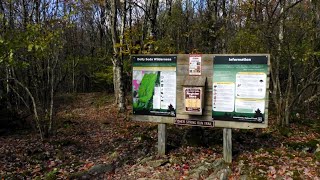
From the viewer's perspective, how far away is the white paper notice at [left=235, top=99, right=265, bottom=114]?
6.66 metres

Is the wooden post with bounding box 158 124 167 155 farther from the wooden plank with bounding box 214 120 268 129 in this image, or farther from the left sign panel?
the wooden plank with bounding box 214 120 268 129

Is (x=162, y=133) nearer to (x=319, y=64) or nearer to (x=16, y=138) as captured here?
(x=16, y=138)

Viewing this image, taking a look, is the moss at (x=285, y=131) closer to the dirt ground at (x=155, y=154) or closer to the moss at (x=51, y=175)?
the dirt ground at (x=155, y=154)

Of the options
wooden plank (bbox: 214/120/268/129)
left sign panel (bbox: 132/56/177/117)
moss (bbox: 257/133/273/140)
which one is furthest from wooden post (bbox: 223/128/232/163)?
moss (bbox: 257/133/273/140)

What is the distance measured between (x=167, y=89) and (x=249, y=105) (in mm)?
2077

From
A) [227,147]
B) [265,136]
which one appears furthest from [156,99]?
[265,136]

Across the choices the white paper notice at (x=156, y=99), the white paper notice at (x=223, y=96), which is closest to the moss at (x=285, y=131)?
the white paper notice at (x=223, y=96)

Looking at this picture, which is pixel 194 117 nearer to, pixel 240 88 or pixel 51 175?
pixel 240 88

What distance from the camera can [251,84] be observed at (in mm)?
6707

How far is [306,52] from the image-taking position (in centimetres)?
939

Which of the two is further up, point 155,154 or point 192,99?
point 192,99

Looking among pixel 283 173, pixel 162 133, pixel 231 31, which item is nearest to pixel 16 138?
pixel 162 133

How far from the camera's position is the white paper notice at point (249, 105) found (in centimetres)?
666

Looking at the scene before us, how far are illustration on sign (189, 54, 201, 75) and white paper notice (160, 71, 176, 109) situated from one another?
18.4 inches
